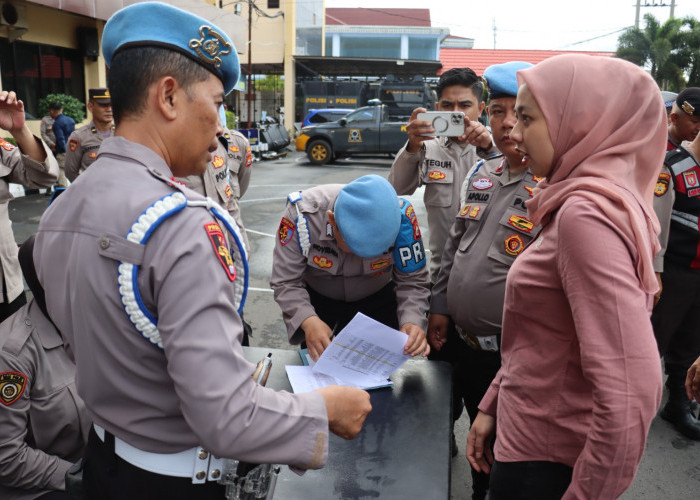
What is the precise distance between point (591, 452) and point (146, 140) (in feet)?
3.43

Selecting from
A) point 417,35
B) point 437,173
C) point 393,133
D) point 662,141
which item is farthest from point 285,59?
point 662,141

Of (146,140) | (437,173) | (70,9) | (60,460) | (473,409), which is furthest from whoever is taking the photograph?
(70,9)

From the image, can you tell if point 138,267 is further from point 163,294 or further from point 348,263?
point 348,263

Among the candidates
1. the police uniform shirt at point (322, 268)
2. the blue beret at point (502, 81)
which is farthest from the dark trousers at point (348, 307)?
the blue beret at point (502, 81)

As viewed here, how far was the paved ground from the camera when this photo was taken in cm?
272

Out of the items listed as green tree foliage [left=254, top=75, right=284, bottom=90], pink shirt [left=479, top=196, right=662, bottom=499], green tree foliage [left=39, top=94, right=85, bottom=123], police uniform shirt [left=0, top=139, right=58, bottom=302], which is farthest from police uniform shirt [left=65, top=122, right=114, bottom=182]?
green tree foliage [left=254, top=75, right=284, bottom=90]

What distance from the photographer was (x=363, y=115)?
14.6 metres

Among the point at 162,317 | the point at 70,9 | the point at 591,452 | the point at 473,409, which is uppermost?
the point at 70,9

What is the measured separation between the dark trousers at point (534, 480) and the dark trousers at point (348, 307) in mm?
1129

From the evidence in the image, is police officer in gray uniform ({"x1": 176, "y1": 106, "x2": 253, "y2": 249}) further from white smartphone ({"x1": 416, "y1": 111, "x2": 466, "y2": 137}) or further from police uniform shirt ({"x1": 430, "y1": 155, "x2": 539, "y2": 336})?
police uniform shirt ({"x1": 430, "y1": 155, "x2": 539, "y2": 336})

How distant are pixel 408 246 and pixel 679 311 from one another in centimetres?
185

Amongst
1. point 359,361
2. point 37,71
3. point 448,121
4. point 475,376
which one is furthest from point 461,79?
point 37,71

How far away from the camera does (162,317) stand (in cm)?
→ 89

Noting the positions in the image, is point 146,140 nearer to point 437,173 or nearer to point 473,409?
point 473,409
